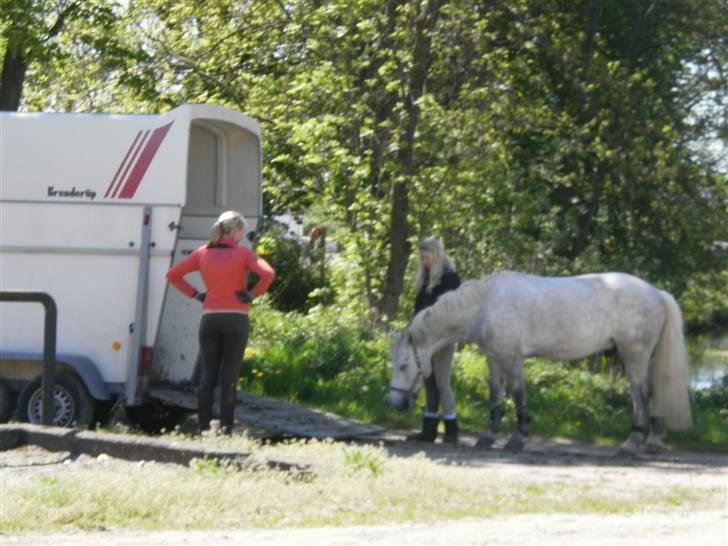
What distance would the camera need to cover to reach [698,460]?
1173 cm

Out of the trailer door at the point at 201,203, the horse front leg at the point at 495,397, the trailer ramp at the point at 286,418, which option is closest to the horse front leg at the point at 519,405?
the horse front leg at the point at 495,397

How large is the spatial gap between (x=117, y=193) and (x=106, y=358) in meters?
1.47

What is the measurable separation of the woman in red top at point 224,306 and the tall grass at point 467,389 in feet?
9.18

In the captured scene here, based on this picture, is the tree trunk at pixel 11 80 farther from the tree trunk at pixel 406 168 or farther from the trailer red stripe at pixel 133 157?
the trailer red stripe at pixel 133 157

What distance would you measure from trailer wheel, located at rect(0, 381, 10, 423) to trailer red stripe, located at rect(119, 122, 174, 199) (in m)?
2.20

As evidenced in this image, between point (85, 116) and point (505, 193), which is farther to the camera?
point (505, 193)

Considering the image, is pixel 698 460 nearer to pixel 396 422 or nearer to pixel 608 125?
pixel 396 422

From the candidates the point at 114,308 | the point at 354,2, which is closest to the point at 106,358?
the point at 114,308

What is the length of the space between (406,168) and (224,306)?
29.3 ft

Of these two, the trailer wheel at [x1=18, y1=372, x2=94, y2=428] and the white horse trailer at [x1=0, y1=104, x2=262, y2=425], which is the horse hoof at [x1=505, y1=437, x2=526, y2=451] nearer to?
the white horse trailer at [x1=0, y1=104, x2=262, y2=425]

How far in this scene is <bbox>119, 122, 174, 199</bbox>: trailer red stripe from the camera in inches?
461

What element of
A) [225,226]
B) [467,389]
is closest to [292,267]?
[467,389]

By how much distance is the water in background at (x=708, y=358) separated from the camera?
61.8 ft

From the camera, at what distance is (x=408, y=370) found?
40.8ft
